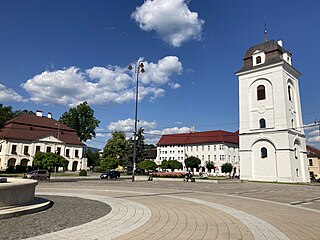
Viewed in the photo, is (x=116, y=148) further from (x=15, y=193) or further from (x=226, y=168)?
(x=15, y=193)

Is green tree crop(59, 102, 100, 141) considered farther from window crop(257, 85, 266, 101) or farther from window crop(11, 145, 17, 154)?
window crop(257, 85, 266, 101)

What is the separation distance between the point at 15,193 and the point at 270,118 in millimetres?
40933

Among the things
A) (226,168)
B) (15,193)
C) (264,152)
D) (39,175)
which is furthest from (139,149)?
(15,193)

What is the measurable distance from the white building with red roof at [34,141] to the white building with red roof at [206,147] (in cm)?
3294

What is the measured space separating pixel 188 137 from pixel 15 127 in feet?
174

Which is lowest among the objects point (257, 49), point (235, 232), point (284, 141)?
point (235, 232)

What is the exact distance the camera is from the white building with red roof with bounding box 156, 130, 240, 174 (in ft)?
255

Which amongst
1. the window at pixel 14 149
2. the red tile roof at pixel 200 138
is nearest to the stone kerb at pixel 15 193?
the window at pixel 14 149

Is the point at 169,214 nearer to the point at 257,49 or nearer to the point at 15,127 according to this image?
the point at 257,49

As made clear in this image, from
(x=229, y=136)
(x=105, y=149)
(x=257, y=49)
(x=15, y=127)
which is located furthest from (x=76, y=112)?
(x=257, y=49)

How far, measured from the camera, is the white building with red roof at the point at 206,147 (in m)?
77.8

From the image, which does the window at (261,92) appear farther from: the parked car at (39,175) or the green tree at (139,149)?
the parked car at (39,175)

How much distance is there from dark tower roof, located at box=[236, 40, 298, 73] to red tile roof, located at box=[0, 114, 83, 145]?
153 feet

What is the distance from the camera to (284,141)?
39.6 m
